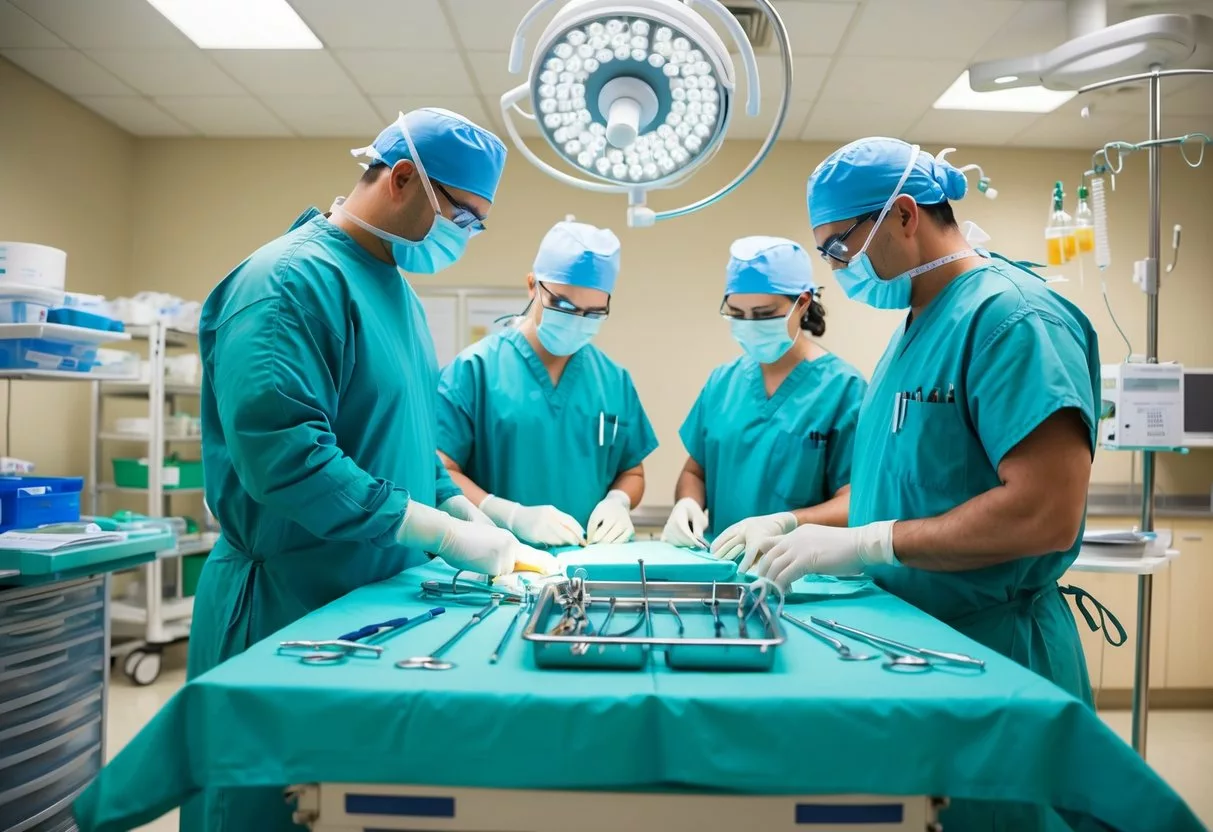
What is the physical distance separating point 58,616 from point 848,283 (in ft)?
6.66

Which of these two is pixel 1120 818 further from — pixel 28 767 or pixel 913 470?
pixel 28 767

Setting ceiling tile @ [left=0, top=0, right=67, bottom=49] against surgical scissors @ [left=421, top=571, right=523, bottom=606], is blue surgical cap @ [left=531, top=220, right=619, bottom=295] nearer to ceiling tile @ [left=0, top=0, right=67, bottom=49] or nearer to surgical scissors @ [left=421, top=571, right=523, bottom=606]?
surgical scissors @ [left=421, top=571, right=523, bottom=606]

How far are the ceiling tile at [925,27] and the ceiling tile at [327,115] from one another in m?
2.29

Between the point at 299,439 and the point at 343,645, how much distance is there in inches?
14.9

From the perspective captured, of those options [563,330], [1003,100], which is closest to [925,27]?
[1003,100]

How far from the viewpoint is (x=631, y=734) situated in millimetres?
811

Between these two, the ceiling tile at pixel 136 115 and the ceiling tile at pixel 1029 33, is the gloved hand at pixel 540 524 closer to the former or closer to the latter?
the ceiling tile at pixel 1029 33

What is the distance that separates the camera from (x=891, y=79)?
3.57 metres

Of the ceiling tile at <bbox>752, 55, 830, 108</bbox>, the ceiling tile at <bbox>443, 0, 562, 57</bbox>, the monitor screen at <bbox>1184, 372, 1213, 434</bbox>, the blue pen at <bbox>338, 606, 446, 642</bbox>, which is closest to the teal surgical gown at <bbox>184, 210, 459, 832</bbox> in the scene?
the blue pen at <bbox>338, 606, 446, 642</bbox>

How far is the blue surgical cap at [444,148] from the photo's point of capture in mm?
1451

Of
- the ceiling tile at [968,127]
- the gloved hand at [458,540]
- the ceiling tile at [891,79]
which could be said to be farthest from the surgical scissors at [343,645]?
the ceiling tile at [968,127]

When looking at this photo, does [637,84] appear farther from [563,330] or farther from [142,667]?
[142,667]

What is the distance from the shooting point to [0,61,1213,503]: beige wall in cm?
438

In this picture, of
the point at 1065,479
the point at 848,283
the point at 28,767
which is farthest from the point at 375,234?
the point at 28,767
